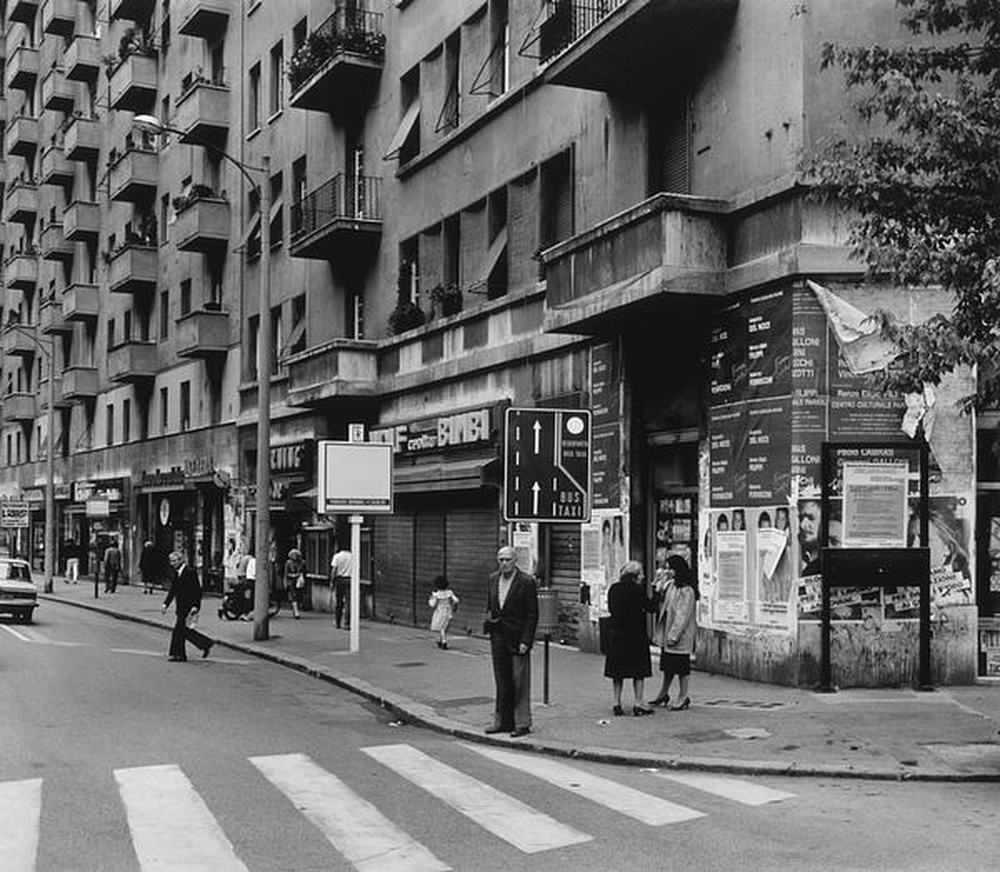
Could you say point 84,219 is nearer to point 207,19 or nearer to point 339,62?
point 207,19

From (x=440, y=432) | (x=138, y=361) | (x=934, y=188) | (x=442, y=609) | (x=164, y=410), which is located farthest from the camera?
(x=138, y=361)

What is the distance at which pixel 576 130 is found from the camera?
21156 mm

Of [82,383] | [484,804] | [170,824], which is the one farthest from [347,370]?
[82,383]

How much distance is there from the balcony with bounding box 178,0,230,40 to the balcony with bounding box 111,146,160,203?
6.04 m

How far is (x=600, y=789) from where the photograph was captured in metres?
10.1

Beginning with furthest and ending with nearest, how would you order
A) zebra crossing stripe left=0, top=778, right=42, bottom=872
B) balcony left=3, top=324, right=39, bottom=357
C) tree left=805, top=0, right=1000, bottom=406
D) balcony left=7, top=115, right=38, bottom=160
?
1. balcony left=7, top=115, right=38, bottom=160
2. balcony left=3, top=324, right=39, bottom=357
3. tree left=805, top=0, right=1000, bottom=406
4. zebra crossing stripe left=0, top=778, right=42, bottom=872

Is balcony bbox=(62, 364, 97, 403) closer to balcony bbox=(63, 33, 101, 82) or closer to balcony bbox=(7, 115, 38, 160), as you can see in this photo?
balcony bbox=(63, 33, 101, 82)

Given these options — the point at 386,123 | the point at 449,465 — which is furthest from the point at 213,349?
the point at 449,465

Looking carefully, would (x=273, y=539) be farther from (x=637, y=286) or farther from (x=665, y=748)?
(x=665, y=748)

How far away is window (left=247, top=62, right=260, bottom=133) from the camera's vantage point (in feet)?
121

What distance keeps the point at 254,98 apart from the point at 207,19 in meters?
3.94

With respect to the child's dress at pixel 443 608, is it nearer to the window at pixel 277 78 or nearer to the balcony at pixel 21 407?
the window at pixel 277 78

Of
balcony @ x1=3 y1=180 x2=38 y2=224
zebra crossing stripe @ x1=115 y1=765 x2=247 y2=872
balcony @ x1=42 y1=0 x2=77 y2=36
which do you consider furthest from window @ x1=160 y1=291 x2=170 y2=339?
zebra crossing stripe @ x1=115 y1=765 x2=247 y2=872

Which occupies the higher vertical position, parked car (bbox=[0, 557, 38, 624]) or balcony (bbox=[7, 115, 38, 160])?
balcony (bbox=[7, 115, 38, 160])
